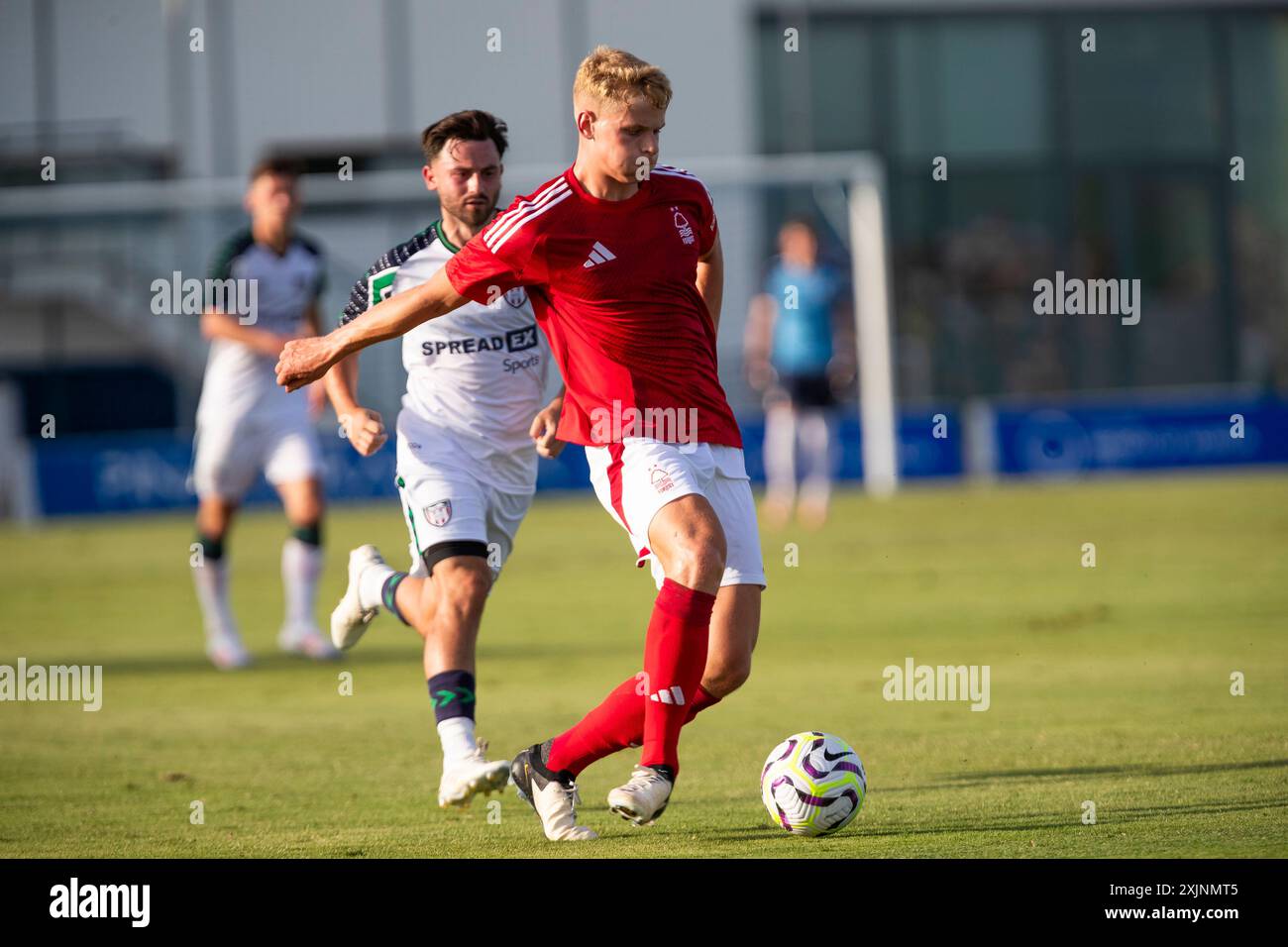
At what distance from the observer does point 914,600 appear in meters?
11.8

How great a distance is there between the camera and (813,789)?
5258 mm

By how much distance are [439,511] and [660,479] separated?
1136mm

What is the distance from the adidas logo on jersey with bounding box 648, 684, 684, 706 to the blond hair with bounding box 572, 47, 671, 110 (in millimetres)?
1702

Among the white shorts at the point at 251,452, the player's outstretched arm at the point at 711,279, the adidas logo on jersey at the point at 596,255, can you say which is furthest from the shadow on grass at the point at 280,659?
the adidas logo on jersey at the point at 596,255

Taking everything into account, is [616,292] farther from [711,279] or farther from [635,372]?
[711,279]

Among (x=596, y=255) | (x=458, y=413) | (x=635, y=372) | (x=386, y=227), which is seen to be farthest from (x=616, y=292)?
(x=386, y=227)

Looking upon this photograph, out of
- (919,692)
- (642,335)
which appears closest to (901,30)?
(919,692)

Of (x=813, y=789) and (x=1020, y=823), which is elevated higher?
(x=813, y=789)

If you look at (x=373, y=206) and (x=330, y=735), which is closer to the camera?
(x=330, y=735)

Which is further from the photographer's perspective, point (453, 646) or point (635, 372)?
point (453, 646)

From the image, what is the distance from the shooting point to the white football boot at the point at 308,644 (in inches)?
403

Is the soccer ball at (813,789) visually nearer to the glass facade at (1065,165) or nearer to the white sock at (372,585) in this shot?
the white sock at (372,585)
